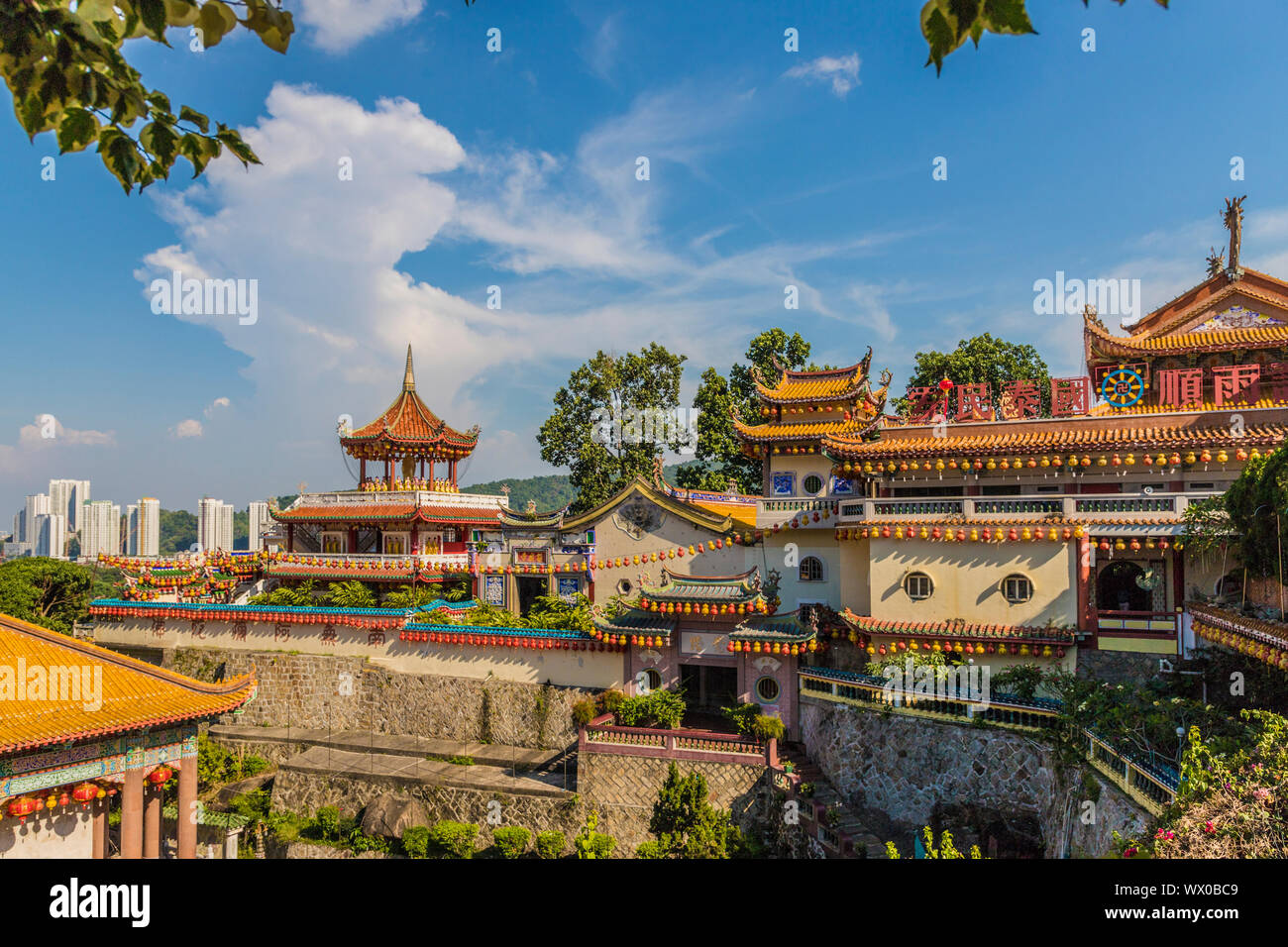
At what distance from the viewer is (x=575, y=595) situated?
22.5 metres

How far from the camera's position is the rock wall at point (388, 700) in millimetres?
18969

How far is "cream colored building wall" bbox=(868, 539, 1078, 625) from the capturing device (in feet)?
49.5

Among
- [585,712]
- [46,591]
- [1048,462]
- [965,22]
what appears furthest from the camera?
[46,591]

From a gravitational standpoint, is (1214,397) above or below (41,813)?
above

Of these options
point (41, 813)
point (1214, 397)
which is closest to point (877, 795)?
point (1214, 397)

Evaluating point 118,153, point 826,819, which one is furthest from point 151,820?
Result: point 118,153

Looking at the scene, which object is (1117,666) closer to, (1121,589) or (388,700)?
(1121,589)

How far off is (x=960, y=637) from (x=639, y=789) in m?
7.44

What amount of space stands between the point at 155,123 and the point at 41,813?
13.0 metres

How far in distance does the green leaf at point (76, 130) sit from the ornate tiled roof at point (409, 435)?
2617cm

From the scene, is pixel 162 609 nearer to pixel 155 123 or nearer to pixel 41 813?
pixel 41 813

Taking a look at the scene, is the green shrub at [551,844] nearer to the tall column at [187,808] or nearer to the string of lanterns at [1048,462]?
the tall column at [187,808]

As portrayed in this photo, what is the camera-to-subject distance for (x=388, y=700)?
67.6 feet
